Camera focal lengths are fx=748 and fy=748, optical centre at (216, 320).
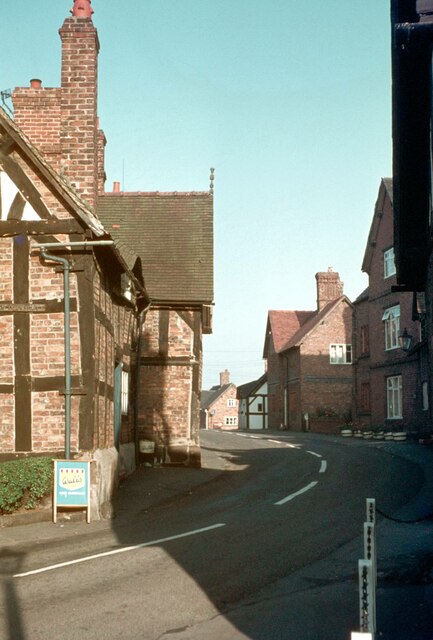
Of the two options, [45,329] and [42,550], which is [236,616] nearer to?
[42,550]

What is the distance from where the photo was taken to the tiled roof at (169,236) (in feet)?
66.5

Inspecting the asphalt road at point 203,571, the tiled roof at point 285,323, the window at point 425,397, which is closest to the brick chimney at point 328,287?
the tiled roof at point 285,323

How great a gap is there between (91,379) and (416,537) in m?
5.91

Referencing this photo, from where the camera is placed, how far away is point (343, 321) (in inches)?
1857

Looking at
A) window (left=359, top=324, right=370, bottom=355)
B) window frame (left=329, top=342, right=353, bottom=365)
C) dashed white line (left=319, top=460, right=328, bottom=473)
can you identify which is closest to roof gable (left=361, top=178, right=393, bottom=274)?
window (left=359, top=324, right=370, bottom=355)

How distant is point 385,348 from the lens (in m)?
34.2

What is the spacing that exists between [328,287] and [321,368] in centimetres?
769

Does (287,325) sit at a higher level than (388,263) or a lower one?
lower

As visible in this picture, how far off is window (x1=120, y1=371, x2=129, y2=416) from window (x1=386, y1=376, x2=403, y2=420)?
17.6 metres

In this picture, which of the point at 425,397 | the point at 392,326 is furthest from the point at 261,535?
the point at 392,326

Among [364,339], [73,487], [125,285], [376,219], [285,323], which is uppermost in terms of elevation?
[376,219]

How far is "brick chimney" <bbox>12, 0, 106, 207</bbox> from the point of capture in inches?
643

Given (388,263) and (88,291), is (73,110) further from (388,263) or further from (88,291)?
(388,263)

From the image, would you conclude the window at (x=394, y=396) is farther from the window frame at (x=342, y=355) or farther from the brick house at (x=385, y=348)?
the window frame at (x=342, y=355)
